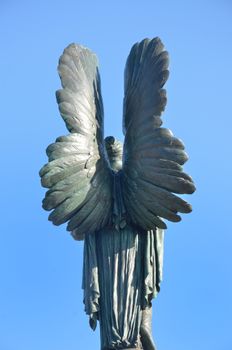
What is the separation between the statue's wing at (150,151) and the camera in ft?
55.9

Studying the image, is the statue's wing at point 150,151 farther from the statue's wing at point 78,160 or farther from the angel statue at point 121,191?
the statue's wing at point 78,160

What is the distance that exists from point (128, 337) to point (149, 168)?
202cm

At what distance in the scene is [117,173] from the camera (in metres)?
17.8

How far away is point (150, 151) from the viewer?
1728 centimetres

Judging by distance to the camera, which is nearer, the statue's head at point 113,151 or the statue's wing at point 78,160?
the statue's wing at point 78,160

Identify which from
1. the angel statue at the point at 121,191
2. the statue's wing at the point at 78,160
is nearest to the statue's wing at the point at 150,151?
the angel statue at the point at 121,191

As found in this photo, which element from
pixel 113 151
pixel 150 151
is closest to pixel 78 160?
pixel 150 151

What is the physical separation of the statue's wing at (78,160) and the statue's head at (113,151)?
1.17 ft

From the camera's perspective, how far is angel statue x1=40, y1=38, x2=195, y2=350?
1712 cm

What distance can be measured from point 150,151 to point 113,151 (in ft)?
3.36

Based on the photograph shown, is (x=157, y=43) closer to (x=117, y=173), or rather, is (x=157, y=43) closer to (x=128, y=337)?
(x=117, y=173)

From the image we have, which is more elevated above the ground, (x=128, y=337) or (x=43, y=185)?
(x=43, y=185)

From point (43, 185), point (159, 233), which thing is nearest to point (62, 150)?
point (43, 185)

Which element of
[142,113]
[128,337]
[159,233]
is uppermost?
[142,113]
